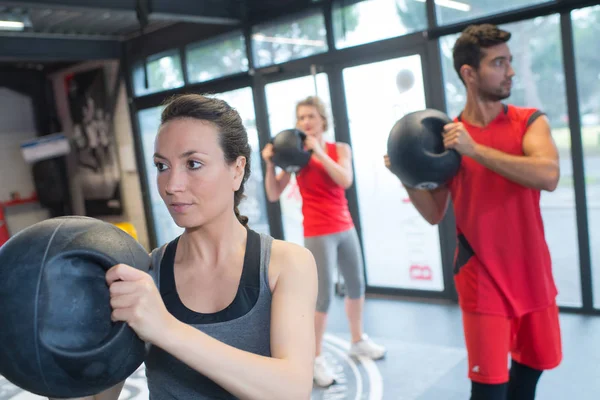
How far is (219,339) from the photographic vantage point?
3.65 ft

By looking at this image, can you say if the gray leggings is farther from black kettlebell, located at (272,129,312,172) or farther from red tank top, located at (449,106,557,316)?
red tank top, located at (449,106,557,316)

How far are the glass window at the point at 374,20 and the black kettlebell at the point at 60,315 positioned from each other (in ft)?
12.9

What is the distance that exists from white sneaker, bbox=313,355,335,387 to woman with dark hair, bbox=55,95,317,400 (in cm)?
204

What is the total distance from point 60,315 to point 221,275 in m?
0.37

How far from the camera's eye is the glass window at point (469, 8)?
386 cm

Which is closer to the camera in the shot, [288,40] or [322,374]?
[322,374]

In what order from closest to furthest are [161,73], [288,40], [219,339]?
[219,339] < [288,40] < [161,73]

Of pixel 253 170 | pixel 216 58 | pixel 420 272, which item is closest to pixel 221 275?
Answer: pixel 420 272

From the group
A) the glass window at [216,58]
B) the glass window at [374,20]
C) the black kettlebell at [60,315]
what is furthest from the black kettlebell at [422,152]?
the glass window at [216,58]

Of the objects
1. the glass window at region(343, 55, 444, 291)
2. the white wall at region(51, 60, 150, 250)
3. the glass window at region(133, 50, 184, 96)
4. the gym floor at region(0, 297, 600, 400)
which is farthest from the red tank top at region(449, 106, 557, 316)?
the white wall at region(51, 60, 150, 250)

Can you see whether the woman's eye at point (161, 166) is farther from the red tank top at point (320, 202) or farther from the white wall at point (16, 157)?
the white wall at point (16, 157)

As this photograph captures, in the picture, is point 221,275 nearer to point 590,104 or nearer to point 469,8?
point 590,104

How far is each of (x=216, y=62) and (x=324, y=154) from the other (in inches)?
122

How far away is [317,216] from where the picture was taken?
331 centimetres
